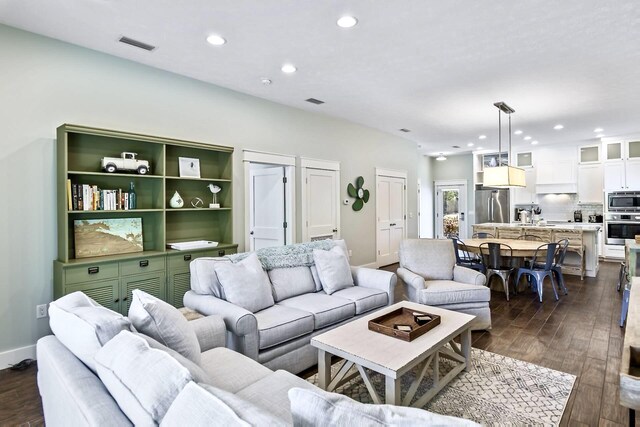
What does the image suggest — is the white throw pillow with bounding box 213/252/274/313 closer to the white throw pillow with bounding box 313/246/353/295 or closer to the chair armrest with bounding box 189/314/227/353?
the chair armrest with bounding box 189/314/227/353

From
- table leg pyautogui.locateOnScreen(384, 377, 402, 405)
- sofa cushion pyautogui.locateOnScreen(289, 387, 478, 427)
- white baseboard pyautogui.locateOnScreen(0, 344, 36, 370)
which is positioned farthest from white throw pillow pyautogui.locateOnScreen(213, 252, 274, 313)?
sofa cushion pyautogui.locateOnScreen(289, 387, 478, 427)

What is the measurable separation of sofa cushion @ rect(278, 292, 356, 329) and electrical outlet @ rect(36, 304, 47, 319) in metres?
2.14

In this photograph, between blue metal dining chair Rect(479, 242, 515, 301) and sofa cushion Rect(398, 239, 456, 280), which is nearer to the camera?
sofa cushion Rect(398, 239, 456, 280)

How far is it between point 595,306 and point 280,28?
499cm

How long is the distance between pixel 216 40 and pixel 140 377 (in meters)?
2.98

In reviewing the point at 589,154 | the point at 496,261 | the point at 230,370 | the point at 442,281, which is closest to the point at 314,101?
the point at 442,281

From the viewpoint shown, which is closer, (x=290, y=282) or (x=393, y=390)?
(x=393, y=390)

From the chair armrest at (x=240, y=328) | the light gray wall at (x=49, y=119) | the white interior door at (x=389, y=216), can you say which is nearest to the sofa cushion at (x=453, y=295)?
the chair armrest at (x=240, y=328)

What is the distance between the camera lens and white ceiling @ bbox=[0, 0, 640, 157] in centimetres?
270

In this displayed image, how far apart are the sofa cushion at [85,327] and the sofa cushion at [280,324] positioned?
1176mm

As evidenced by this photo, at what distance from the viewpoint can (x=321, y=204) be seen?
19.2 ft

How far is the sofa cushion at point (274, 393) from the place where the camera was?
1.52m

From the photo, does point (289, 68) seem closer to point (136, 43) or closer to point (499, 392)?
point (136, 43)

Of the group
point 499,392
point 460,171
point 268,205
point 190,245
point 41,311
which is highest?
point 460,171
